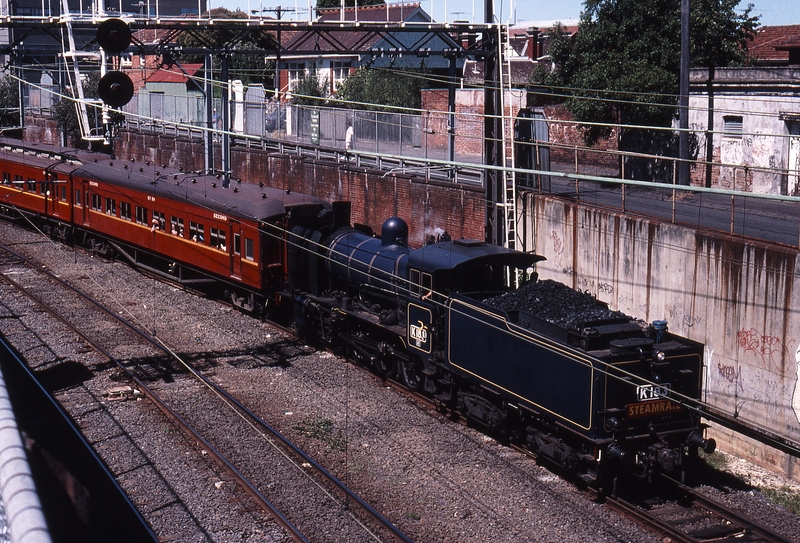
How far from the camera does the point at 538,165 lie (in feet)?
69.3

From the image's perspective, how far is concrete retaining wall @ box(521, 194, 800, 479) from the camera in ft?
46.3

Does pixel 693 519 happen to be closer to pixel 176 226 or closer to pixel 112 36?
pixel 112 36

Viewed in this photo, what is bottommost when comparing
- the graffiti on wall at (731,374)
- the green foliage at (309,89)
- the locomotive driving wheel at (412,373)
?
the locomotive driving wheel at (412,373)

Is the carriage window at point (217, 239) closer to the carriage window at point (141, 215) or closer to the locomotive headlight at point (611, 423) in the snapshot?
the carriage window at point (141, 215)

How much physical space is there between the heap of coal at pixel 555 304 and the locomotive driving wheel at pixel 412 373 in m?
2.48

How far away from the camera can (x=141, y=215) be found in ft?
84.7

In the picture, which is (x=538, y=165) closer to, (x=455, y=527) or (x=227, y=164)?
(x=227, y=164)

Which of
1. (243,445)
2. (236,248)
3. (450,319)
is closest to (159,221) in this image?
(236,248)

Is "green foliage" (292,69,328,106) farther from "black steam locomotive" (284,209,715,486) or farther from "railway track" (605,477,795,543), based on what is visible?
"railway track" (605,477,795,543)

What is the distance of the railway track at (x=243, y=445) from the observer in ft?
37.8

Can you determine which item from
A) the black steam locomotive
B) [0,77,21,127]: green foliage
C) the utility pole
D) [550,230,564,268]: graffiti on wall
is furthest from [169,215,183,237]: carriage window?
[0,77,21,127]: green foliage

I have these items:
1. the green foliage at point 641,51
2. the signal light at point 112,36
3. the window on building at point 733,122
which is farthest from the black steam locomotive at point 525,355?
the window on building at point 733,122

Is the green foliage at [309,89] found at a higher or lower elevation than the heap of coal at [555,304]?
higher

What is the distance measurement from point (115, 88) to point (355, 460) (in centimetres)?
662
